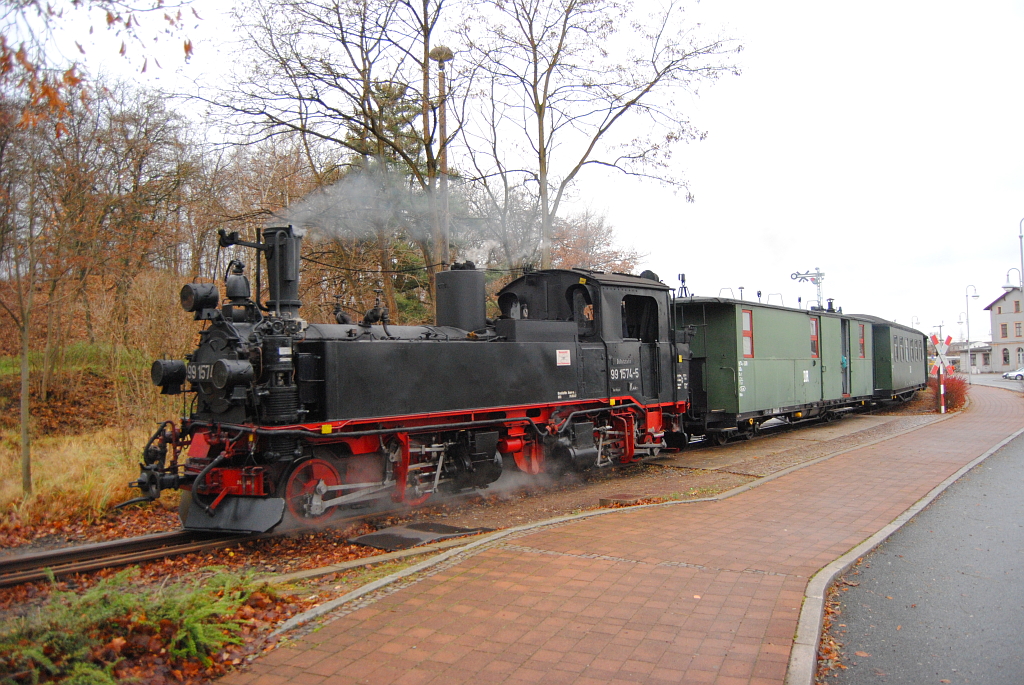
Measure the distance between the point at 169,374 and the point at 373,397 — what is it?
2124 millimetres

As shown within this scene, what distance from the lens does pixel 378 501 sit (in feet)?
27.0

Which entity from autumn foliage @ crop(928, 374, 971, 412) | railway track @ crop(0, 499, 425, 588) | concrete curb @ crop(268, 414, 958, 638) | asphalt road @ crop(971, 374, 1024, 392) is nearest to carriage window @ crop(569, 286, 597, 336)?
concrete curb @ crop(268, 414, 958, 638)

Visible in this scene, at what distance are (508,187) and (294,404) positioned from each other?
9.75 meters

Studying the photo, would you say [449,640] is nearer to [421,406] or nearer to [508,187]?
[421,406]

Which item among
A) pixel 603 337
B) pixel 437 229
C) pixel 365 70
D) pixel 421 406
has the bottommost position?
pixel 421 406

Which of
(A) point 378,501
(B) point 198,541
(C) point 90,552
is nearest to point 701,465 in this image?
(A) point 378,501

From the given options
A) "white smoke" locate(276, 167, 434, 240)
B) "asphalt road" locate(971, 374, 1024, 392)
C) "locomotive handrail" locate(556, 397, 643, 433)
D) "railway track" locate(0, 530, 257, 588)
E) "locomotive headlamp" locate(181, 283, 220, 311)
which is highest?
"white smoke" locate(276, 167, 434, 240)

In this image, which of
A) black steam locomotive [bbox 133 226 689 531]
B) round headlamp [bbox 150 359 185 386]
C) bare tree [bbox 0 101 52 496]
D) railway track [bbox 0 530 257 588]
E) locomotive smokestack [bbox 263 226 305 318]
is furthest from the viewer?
bare tree [bbox 0 101 52 496]

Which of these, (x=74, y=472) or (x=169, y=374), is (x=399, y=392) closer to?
(x=169, y=374)

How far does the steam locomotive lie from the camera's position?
661 centimetres

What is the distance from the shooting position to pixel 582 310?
10336 mm

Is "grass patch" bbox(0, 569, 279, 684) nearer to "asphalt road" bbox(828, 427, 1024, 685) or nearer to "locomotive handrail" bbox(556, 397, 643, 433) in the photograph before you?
"asphalt road" bbox(828, 427, 1024, 685)

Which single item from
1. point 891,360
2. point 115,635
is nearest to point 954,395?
point 891,360

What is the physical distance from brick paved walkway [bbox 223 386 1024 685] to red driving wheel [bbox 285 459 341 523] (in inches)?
82.1
